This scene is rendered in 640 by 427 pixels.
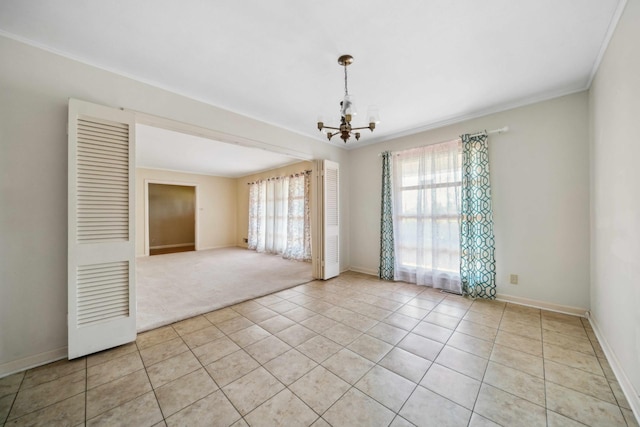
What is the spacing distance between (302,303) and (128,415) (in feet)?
6.59

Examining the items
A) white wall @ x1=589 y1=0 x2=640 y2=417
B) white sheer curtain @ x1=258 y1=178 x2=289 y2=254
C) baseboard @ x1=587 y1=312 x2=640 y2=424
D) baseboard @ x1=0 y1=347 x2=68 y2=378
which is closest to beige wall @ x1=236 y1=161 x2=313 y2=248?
white sheer curtain @ x1=258 y1=178 x2=289 y2=254

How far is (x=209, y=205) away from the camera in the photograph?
8219mm

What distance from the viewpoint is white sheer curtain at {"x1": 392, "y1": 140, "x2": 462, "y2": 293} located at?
355 centimetres

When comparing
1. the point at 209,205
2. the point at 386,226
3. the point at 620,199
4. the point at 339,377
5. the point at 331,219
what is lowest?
the point at 339,377

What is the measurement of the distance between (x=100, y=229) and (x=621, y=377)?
4289 mm

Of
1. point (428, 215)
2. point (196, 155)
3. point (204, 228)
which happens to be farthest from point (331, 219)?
point (204, 228)

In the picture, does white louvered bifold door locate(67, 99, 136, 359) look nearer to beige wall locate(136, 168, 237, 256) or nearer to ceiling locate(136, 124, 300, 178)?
ceiling locate(136, 124, 300, 178)

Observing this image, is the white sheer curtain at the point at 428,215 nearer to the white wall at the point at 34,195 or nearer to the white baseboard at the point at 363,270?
the white baseboard at the point at 363,270

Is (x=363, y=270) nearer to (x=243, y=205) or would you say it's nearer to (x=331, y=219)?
(x=331, y=219)

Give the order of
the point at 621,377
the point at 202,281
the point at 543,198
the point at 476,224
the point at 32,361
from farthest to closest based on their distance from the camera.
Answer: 1. the point at 202,281
2. the point at 476,224
3. the point at 543,198
4. the point at 32,361
5. the point at 621,377

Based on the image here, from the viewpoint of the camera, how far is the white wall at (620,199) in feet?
5.01

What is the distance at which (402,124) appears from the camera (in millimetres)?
3768

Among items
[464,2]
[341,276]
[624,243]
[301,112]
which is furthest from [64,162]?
[624,243]

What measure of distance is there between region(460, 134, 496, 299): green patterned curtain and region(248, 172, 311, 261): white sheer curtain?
359cm
